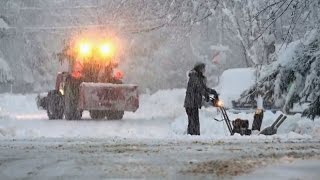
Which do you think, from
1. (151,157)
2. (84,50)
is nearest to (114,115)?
(84,50)

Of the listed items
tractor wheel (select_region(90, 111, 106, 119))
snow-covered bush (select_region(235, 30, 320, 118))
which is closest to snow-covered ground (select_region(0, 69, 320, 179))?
snow-covered bush (select_region(235, 30, 320, 118))

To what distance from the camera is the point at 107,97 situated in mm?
20625

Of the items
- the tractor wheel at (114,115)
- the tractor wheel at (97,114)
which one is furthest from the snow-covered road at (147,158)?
the tractor wheel at (97,114)

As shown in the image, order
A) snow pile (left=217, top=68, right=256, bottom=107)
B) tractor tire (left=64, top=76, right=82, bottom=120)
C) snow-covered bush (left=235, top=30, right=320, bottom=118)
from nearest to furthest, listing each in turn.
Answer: snow-covered bush (left=235, top=30, right=320, bottom=118), tractor tire (left=64, top=76, right=82, bottom=120), snow pile (left=217, top=68, right=256, bottom=107)

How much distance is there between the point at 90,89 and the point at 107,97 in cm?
61

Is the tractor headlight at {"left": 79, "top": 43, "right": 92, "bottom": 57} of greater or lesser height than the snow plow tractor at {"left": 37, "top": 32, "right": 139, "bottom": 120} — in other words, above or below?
above

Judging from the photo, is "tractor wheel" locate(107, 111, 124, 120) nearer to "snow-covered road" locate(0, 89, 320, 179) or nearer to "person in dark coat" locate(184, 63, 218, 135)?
"person in dark coat" locate(184, 63, 218, 135)

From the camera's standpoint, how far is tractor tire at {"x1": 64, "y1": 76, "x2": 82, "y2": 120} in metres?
21.6

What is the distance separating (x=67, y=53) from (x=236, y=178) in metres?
17.3

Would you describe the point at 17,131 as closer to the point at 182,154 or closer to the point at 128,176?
the point at 182,154

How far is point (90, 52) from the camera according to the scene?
2359 cm

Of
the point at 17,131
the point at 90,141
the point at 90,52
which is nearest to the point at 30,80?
the point at 90,52

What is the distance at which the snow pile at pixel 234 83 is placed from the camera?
23625 millimetres

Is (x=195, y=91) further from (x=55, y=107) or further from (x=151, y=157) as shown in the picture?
(x=55, y=107)
